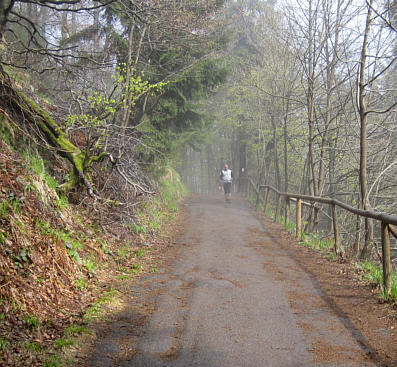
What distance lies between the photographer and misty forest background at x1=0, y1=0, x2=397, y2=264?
25.2 ft

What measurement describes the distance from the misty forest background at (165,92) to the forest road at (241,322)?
268 cm

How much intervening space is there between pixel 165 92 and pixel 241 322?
35.4 ft

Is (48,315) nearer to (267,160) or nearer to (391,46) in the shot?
(391,46)

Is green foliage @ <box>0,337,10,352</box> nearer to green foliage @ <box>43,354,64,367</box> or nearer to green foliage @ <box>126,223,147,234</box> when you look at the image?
green foliage @ <box>43,354,64,367</box>

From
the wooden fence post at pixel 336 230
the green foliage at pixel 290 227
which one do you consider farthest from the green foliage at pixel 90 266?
the green foliage at pixel 290 227

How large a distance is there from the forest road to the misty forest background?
268 cm

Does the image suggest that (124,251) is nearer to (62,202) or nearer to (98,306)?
(62,202)

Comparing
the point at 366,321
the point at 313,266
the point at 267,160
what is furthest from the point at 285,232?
the point at 267,160

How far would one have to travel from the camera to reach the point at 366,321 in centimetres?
441

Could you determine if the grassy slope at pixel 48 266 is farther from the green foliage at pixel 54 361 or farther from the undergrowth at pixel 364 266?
the undergrowth at pixel 364 266

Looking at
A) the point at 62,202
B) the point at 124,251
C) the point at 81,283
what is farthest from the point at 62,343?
the point at 124,251

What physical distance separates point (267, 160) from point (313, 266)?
18052mm

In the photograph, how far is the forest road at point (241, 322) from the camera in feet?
11.5


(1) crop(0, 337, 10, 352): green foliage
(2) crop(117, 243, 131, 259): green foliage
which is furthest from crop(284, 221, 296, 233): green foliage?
(1) crop(0, 337, 10, 352): green foliage
